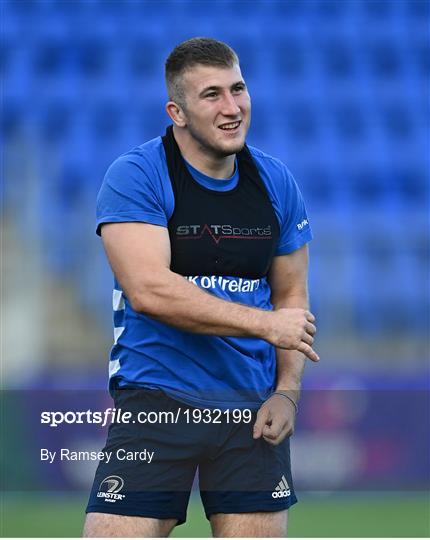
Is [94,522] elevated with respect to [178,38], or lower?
lower

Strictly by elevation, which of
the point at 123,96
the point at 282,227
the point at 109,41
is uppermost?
the point at 109,41

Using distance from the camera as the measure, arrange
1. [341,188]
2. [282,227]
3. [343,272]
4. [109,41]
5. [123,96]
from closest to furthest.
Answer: [282,227], [343,272], [341,188], [123,96], [109,41]

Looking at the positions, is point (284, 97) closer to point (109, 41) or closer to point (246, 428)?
point (109, 41)

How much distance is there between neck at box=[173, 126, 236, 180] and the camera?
3.02 m

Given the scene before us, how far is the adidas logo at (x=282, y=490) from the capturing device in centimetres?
294

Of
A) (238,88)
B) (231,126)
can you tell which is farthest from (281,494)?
(238,88)

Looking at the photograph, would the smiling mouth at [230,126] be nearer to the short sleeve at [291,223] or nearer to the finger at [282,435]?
the short sleeve at [291,223]

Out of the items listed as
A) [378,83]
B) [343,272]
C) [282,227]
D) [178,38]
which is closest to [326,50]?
[378,83]

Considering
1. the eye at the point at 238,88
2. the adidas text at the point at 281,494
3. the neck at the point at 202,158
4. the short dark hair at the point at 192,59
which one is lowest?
the adidas text at the point at 281,494

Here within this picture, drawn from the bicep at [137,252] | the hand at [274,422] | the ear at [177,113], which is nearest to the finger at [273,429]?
the hand at [274,422]

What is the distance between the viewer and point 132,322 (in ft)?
9.69

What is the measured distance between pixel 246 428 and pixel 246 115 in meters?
0.88

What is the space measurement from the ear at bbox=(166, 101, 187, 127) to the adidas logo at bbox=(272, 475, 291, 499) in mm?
1058

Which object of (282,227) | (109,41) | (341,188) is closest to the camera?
(282,227)
